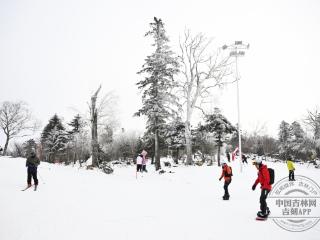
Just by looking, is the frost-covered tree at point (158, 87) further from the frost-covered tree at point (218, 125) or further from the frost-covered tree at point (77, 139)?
the frost-covered tree at point (77, 139)

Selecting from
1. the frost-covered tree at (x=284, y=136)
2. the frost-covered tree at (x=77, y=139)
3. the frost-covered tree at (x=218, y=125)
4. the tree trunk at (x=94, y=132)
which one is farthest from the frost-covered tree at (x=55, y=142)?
the frost-covered tree at (x=284, y=136)

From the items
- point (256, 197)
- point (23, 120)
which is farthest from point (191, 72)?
point (23, 120)

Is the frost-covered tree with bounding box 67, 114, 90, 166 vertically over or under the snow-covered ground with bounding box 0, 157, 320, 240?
over

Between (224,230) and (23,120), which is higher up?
(23,120)

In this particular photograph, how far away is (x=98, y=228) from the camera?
21.8ft

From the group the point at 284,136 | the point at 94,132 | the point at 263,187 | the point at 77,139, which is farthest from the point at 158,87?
the point at 284,136

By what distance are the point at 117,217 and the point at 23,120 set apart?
46695mm

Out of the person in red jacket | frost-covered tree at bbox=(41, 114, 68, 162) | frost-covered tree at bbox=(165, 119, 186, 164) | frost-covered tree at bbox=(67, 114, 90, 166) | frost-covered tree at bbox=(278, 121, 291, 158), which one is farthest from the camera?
frost-covered tree at bbox=(278, 121, 291, 158)

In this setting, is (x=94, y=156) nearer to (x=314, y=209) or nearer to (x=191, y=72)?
(x=191, y=72)

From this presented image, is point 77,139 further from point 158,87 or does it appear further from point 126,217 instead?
point 126,217

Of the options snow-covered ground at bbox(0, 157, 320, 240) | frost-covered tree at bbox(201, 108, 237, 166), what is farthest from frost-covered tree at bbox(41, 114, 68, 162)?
snow-covered ground at bbox(0, 157, 320, 240)

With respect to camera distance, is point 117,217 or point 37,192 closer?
point 117,217

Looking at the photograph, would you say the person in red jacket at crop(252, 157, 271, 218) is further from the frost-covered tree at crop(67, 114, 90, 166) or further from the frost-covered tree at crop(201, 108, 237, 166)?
the frost-covered tree at crop(67, 114, 90, 166)

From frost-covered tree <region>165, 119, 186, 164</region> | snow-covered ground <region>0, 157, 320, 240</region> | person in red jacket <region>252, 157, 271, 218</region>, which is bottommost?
snow-covered ground <region>0, 157, 320, 240</region>
